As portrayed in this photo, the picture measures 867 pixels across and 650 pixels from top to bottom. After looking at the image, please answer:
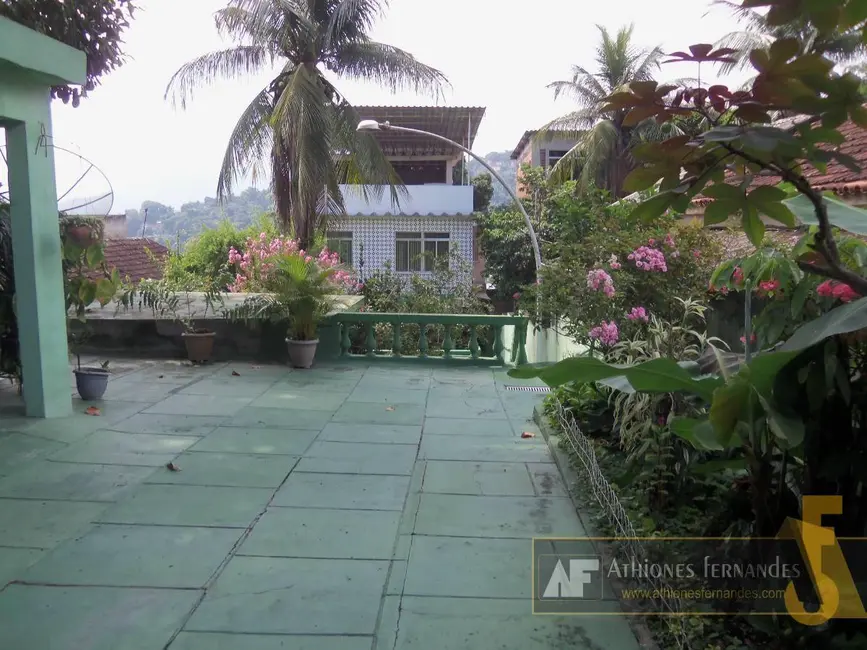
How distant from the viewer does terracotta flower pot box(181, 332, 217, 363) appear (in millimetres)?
9383

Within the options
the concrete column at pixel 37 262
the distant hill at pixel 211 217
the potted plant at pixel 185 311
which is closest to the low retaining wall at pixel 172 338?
the potted plant at pixel 185 311

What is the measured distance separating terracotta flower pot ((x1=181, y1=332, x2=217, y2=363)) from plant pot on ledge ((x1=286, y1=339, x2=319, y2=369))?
1046 mm

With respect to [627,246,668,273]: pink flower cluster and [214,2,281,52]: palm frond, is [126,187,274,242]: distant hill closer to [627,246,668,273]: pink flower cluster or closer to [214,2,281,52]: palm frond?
[214,2,281,52]: palm frond

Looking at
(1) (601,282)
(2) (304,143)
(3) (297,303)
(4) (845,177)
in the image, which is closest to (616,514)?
(1) (601,282)

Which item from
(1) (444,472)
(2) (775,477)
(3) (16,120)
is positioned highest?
(3) (16,120)

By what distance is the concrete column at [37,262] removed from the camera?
19.3ft

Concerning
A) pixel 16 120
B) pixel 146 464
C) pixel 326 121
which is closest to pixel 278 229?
pixel 326 121

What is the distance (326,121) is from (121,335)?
796 centimetres

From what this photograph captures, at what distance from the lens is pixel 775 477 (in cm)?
310

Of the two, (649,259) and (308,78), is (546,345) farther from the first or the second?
(308,78)

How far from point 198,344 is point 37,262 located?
3.45 m

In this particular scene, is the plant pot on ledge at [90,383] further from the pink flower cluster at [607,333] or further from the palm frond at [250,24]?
the palm frond at [250,24]

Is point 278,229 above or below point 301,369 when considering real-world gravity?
above

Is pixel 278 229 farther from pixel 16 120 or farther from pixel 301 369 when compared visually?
pixel 16 120
